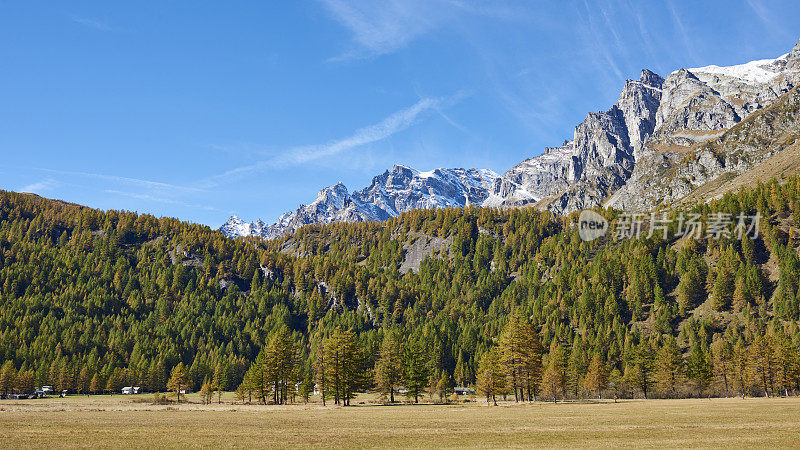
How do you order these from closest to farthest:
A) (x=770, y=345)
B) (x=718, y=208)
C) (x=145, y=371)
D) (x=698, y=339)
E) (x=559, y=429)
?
(x=559, y=429)
(x=770, y=345)
(x=698, y=339)
(x=145, y=371)
(x=718, y=208)

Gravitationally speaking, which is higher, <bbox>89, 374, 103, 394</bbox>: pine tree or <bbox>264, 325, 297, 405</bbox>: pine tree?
<bbox>264, 325, 297, 405</bbox>: pine tree

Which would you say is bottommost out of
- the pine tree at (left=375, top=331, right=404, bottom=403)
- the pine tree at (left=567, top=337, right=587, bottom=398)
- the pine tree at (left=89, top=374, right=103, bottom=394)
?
the pine tree at (left=89, top=374, right=103, bottom=394)

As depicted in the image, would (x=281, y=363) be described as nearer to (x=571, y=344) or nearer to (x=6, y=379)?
(x=6, y=379)

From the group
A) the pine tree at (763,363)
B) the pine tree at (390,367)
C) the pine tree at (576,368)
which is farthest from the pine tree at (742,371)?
the pine tree at (390,367)

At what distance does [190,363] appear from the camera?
18600 centimetres

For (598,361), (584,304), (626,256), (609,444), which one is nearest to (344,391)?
(609,444)

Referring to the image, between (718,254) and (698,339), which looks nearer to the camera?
(698,339)

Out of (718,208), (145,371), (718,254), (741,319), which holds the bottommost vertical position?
(145,371)

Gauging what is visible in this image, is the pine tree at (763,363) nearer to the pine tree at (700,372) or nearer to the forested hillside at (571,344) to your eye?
the forested hillside at (571,344)

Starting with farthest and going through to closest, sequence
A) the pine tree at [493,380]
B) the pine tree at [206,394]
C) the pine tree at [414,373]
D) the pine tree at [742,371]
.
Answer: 1. the pine tree at [206,394]
2. the pine tree at [742,371]
3. the pine tree at [414,373]
4. the pine tree at [493,380]

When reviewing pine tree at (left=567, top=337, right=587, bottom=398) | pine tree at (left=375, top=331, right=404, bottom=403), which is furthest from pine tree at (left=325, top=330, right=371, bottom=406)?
pine tree at (left=567, top=337, right=587, bottom=398)

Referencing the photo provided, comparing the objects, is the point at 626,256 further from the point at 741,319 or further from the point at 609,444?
the point at 609,444

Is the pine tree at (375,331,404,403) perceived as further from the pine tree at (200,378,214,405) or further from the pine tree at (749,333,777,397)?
the pine tree at (749,333,777,397)

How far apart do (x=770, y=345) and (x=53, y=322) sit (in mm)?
216295
